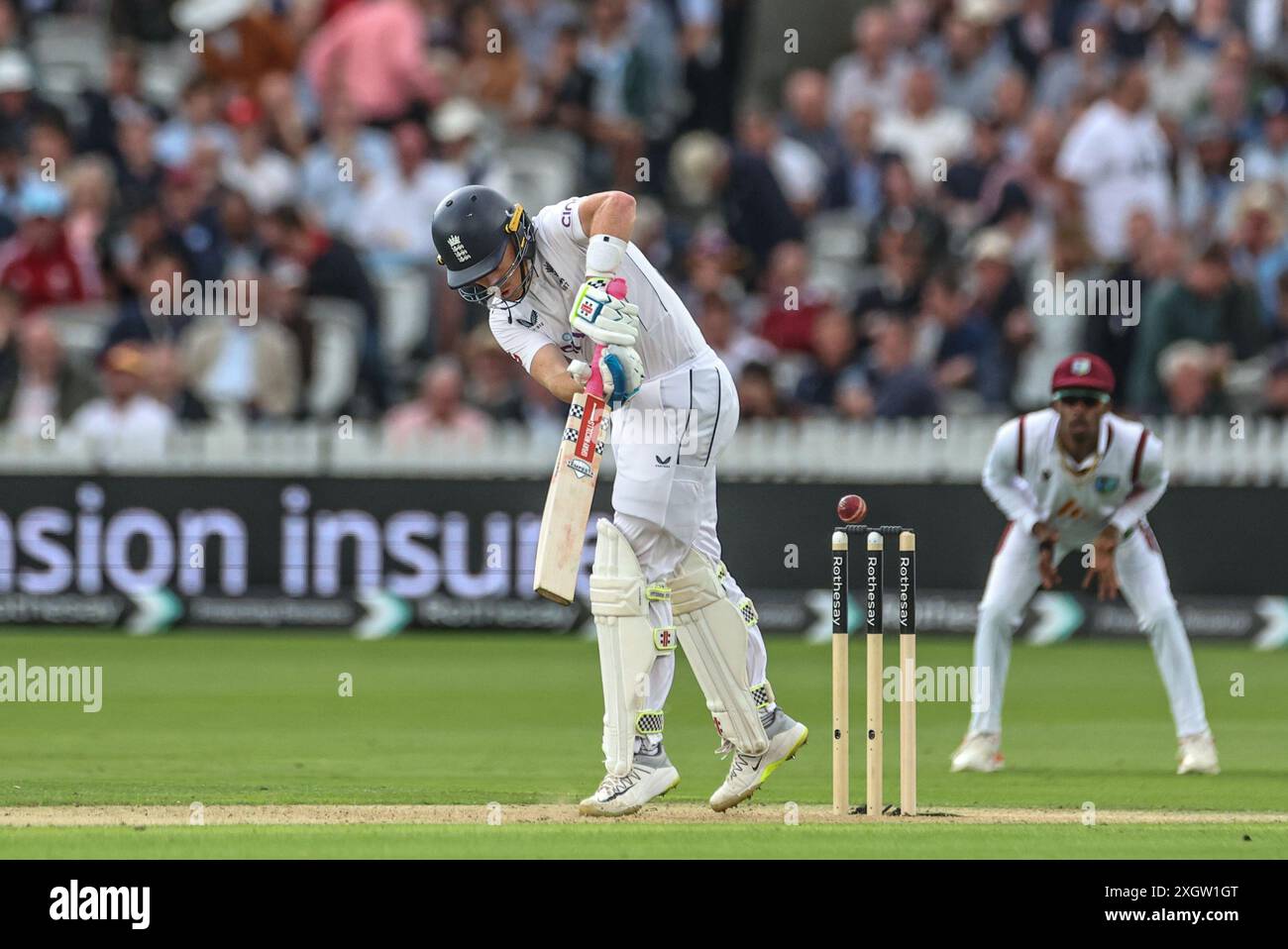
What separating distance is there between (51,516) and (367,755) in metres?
6.69

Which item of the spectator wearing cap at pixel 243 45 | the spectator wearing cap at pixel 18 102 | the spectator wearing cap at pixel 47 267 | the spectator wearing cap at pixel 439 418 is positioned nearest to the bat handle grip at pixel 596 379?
the spectator wearing cap at pixel 439 418

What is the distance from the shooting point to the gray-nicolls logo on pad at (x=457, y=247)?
9141 mm

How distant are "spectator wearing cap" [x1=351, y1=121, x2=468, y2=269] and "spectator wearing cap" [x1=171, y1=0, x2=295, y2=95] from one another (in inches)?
85.8

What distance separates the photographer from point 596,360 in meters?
8.97

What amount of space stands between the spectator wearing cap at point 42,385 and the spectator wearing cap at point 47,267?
1059mm

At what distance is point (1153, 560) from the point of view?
12156 mm

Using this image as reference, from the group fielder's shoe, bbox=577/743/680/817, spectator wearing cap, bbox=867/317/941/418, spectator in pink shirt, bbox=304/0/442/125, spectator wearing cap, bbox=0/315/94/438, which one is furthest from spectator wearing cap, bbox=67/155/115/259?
fielder's shoe, bbox=577/743/680/817

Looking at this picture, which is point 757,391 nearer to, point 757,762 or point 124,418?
point 124,418

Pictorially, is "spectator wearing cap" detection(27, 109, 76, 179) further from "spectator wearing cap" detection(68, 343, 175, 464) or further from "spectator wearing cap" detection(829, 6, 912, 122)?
"spectator wearing cap" detection(829, 6, 912, 122)

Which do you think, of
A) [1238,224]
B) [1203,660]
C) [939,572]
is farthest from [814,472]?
[1238,224]

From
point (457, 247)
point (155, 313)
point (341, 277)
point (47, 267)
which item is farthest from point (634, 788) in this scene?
point (47, 267)

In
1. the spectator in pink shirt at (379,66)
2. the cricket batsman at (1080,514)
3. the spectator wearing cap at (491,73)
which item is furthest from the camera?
the spectator wearing cap at (491,73)

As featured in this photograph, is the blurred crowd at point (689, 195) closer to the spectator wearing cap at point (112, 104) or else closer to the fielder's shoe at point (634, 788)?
the spectator wearing cap at point (112, 104)

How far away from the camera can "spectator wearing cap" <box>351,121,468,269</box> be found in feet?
67.0
